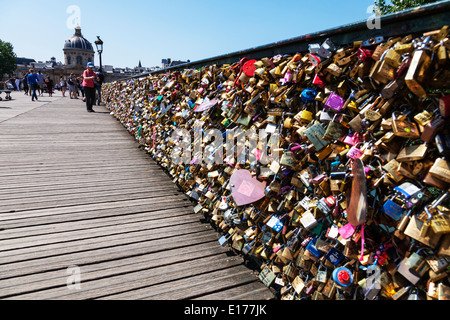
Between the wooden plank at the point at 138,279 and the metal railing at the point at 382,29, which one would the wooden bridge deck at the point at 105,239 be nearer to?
the wooden plank at the point at 138,279

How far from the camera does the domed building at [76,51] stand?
449ft

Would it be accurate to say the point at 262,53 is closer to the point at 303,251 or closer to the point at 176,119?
the point at 303,251

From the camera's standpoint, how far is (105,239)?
3.11 meters

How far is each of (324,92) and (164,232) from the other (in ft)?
7.54

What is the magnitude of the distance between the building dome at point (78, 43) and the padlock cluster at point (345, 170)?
158574 millimetres

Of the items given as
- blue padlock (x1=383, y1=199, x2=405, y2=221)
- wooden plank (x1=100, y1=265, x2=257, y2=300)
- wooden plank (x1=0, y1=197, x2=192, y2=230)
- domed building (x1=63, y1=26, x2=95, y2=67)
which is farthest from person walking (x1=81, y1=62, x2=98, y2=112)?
domed building (x1=63, y1=26, x2=95, y2=67)

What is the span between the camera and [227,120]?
309 centimetres

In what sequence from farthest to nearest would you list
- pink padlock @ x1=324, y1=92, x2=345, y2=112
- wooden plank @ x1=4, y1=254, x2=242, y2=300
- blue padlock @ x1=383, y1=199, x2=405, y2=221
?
1. wooden plank @ x1=4, y1=254, x2=242, y2=300
2. pink padlock @ x1=324, y1=92, x2=345, y2=112
3. blue padlock @ x1=383, y1=199, x2=405, y2=221

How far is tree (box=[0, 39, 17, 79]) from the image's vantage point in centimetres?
9775

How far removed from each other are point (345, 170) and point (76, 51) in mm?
159702

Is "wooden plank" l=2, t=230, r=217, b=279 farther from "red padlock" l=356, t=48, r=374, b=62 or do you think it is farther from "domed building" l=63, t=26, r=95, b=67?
"domed building" l=63, t=26, r=95, b=67

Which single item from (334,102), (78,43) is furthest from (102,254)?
(78,43)

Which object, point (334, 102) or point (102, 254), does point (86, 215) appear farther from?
point (334, 102)

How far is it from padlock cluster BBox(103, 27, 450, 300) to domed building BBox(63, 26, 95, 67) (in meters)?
154
